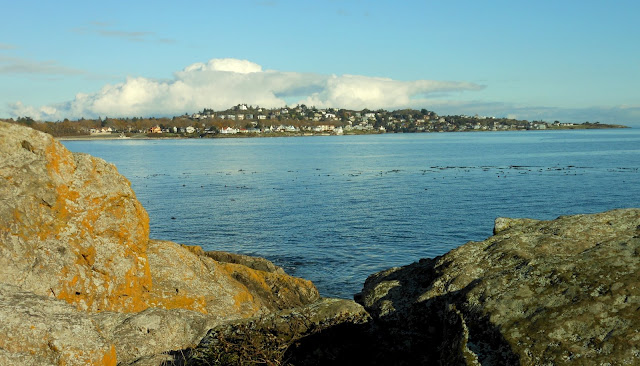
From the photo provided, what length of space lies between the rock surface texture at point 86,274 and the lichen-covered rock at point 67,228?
0.02 metres

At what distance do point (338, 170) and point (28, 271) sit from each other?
85964mm

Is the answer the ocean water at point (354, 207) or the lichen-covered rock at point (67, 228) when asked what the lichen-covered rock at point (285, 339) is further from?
the ocean water at point (354, 207)

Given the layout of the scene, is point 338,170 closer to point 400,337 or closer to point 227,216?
point 227,216

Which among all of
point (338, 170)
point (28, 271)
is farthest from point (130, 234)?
point (338, 170)

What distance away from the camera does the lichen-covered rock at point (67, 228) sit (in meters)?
9.92

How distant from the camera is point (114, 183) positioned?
13266mm

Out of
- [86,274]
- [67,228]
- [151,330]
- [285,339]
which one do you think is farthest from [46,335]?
[67,228]

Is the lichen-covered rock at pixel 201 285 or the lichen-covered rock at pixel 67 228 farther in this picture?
the lichen-covered rock at pixel 201 285

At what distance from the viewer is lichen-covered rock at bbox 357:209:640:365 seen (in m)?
4.45

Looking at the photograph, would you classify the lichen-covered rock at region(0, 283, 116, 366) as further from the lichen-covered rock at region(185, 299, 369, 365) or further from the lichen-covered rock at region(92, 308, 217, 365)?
the lichen-covered rock at region(92, 308, 217, 365)

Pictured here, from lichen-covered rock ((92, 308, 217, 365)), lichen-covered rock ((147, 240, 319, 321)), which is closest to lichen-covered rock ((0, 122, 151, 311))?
lichen-covered rock ((147, 240, 319, 321))

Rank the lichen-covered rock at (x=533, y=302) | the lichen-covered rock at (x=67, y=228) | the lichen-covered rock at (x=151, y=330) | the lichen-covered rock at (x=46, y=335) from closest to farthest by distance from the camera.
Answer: the lichen-covered rock at (x=533, y=302) → the lichen-covered rock at (x=46, y=335) → the lichen-covered rock at (x=151, y=330) → the lichen-covered rock at (x=67, y=228)

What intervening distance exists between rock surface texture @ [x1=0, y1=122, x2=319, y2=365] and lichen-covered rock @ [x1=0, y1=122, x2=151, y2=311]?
0.08 feet

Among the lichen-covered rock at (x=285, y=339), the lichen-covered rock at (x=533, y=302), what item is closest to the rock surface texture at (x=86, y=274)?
the lichen-covered rock at (x=285, y=339)
